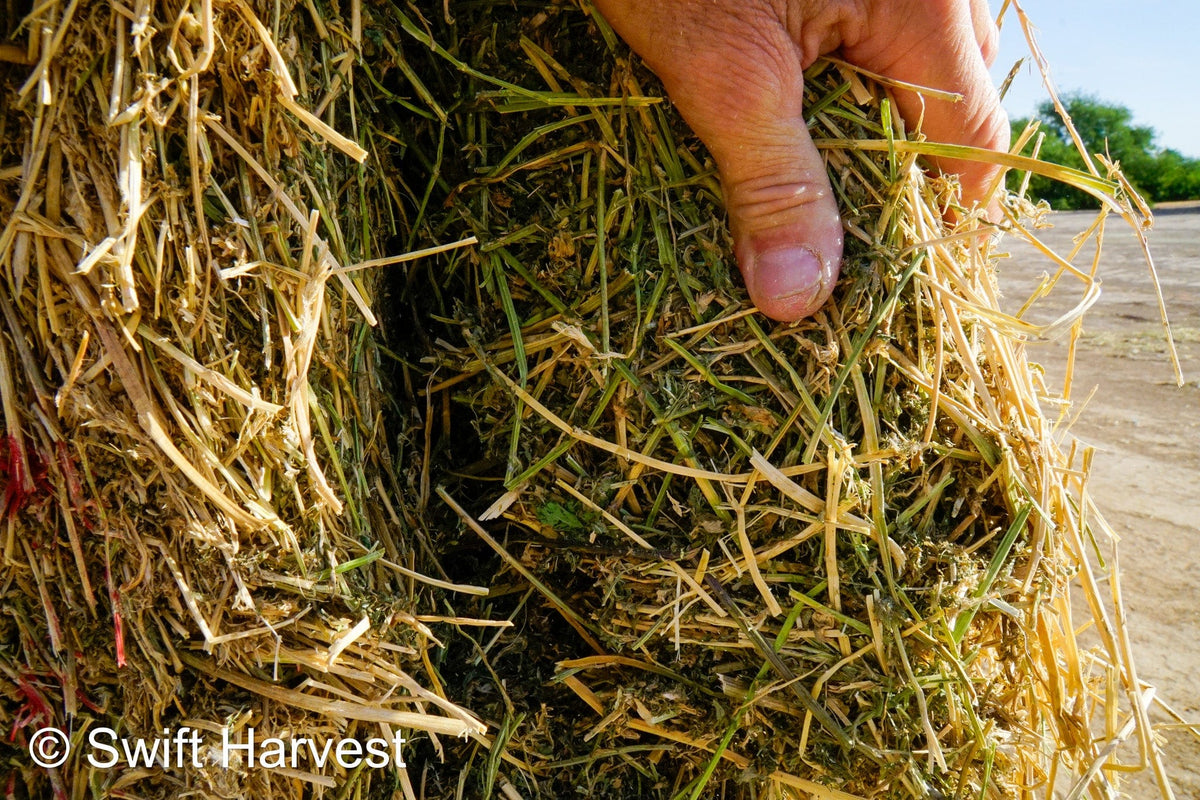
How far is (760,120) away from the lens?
1112 millimetres

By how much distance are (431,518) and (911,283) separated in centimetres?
79

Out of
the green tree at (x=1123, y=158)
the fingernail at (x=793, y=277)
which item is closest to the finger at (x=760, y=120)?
the fingernail at (x=793, y=277)

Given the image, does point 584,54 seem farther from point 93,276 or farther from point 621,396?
point 93,276

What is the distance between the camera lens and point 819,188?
1.15 m

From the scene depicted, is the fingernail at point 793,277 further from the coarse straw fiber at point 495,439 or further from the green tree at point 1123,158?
the green tree at point 1123,158

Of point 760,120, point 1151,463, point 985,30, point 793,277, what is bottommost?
point 1151,463

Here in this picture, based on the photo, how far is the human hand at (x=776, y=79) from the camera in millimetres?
1117

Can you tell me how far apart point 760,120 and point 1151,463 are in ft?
7.21

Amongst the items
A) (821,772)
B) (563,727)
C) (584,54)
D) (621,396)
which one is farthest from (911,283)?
(563,727)

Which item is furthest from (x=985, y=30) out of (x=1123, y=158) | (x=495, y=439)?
(x=1123, y=158)

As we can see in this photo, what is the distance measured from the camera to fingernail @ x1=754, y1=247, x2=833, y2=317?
1110mm
